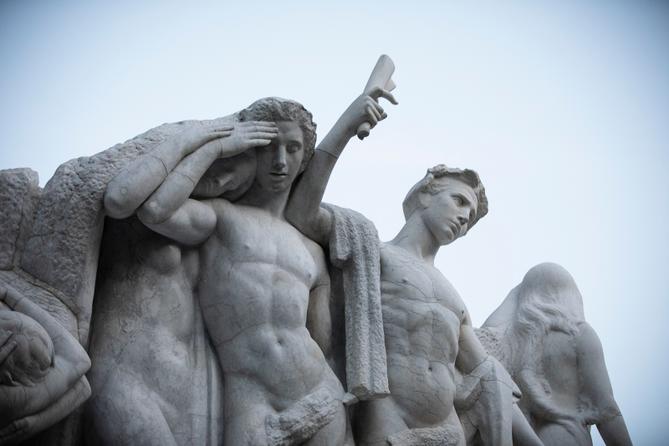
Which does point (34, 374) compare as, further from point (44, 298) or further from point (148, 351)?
point (148, 351)

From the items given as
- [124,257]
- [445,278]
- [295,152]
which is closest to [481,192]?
[445,278]

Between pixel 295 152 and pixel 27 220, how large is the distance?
1880mm

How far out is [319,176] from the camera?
24.2 feet

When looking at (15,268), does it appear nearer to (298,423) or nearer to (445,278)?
(298,423)

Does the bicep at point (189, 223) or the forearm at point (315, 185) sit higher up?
the forearm at point (315, 185)

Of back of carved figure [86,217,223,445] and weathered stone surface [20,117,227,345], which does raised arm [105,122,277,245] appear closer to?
weathered stone surface [20,117,227,345]

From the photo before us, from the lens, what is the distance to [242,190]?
7.21 m

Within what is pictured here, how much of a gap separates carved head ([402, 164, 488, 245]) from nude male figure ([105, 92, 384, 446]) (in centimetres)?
123

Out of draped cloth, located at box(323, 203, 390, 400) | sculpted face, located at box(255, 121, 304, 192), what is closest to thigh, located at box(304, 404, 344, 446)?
draped cloth, located at box(323, 203, 390, 400)

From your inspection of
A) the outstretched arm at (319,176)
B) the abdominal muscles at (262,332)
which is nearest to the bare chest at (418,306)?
the outstretched arm at (319,176)

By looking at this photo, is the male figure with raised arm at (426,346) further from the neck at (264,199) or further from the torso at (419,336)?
the neck at (264,199)

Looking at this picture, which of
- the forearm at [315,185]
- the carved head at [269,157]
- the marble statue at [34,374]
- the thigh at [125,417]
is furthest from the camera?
the forearm at [315,185]

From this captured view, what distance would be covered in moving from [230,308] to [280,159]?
44.3 inches

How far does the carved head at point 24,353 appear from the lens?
18.5 ft
